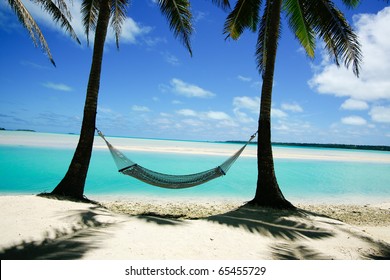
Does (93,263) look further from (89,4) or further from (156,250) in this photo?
(89,4)

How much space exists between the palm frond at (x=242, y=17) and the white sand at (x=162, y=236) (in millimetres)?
3954

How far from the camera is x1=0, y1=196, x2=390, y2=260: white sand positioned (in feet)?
7.52

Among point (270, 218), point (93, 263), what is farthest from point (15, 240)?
point (270, 218)

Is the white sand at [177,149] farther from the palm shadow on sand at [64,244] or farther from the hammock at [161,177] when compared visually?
the palm shadow on sand at [64,244]

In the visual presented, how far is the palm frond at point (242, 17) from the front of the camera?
17.4 ft

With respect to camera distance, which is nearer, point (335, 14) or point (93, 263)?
point (93, 263)

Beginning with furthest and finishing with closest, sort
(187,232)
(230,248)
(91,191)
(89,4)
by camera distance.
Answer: (91,191) < (89,4) < (187,232) < (230,248)

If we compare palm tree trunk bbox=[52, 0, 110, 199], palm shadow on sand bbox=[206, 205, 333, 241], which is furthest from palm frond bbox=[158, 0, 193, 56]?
palm shadow on sand bbox=[206, 205, 333, 241]

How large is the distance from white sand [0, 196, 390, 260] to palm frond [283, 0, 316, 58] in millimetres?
3742

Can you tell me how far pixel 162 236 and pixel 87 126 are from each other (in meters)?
2.31

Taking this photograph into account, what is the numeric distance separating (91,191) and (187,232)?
483cm

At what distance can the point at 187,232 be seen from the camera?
2889 millimetres

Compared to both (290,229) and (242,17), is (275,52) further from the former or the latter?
(290,229)

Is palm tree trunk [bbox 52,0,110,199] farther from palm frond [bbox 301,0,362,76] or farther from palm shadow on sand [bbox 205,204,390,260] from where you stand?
palm frond [bbox 301,0,362,76]
